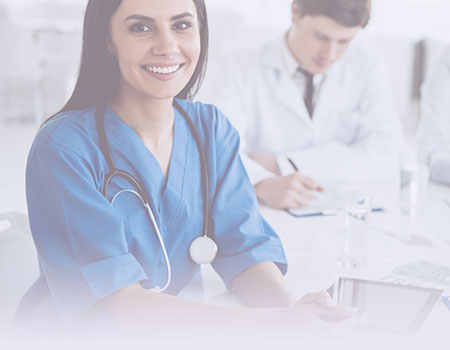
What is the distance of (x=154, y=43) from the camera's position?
0.78 m

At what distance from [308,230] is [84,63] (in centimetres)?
54

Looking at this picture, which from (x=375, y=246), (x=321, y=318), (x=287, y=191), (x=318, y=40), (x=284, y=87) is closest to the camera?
(x=321, y=318)

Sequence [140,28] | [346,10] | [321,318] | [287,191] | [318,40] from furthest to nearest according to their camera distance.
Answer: [318,40], [346,10], [287,191], [140,28], [321,318]

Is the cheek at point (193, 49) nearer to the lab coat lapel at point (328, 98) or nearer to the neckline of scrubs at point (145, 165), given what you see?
the neckline of scrubs at point (145, 165)

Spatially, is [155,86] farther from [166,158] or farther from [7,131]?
[7,131]

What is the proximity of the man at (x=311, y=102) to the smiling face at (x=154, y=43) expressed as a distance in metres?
0.72

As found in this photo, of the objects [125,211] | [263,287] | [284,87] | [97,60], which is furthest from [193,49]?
[284,87]

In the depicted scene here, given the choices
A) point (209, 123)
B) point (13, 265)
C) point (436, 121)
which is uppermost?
point (209, 123)

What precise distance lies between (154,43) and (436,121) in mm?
1085

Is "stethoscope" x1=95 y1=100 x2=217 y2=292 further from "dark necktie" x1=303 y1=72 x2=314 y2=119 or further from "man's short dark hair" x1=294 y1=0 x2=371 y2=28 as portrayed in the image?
"dark necktie" x1=303 y1=72 x2=314 y2=119

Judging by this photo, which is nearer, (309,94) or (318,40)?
(318,40)

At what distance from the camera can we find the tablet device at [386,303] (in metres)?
0.67

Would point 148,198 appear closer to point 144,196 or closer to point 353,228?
point 144,196

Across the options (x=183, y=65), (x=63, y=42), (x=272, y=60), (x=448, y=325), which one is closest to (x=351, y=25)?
(x=272, y=60)
